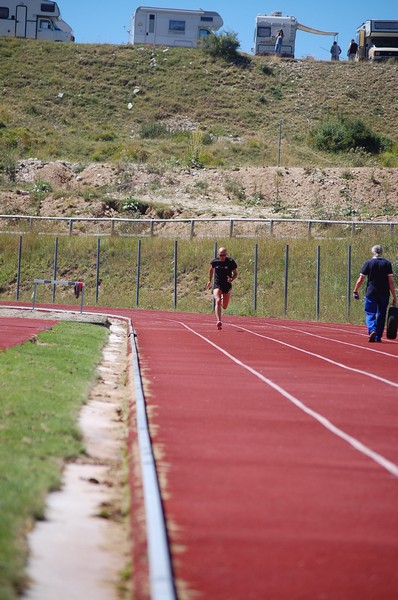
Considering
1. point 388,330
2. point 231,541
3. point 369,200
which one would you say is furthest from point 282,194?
point 231,541

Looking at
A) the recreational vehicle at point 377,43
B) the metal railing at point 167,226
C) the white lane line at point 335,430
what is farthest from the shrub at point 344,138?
the white lane line at point 335,430

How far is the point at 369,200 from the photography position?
53719 millimetres

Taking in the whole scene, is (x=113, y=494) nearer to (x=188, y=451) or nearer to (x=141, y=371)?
(x=188, y=451)

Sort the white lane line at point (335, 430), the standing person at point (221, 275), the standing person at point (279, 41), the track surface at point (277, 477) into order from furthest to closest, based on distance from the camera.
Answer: the standing person at point (279, 41)
the standing person at point (221, 275)
the white lane line at point (335, 430)
the track surface at point (277, 477)

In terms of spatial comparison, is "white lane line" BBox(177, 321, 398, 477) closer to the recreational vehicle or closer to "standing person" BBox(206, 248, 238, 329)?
"standing person" BBox(206, 248, 238, 329)

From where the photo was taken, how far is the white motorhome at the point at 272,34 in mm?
90062

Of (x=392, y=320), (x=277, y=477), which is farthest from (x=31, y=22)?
(x=277, y=477)

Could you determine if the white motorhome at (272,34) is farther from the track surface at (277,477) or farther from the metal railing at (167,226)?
the track surface at (277,477)

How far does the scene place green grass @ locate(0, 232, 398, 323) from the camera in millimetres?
36062

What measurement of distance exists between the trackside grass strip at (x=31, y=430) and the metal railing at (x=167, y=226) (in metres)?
27.6

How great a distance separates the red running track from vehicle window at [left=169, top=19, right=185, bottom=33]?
3193 inches

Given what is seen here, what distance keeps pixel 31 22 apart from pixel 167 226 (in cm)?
4940

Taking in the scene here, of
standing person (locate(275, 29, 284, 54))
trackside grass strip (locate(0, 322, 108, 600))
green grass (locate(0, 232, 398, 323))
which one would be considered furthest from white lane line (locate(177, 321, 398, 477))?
standing person (locate(275, 29, 284, 54))

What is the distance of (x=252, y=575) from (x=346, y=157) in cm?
6355
